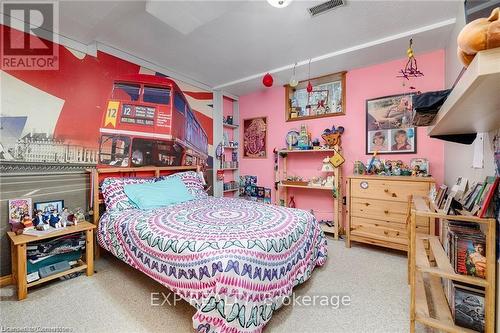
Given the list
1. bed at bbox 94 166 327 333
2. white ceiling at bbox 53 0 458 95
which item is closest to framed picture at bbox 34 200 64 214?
bed at bbox 94 166 327 333

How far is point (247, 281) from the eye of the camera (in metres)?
1.31

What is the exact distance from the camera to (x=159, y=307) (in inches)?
67.4

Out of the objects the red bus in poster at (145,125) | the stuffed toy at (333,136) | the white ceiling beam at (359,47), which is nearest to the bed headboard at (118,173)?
the red bus in poster at (145,125)

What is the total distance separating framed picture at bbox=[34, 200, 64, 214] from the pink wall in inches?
112

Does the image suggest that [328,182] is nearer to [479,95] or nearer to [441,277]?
[441,277]

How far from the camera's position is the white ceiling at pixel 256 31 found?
196 centimetres

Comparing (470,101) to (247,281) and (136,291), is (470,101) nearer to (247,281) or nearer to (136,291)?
(247,281)

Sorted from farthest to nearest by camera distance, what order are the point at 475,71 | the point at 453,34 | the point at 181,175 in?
the point at 181,175 → the point at 453,34 → the point at 475,71

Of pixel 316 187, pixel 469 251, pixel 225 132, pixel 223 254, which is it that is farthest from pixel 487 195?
pixel 225 132

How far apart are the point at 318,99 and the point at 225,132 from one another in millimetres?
1799

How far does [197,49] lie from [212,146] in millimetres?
1672

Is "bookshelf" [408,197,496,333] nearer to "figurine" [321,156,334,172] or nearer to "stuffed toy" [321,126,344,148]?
"figurine" [321,156,334,172]

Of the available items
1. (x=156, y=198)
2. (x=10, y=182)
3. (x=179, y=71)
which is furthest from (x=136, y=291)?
(x=179, y=71)

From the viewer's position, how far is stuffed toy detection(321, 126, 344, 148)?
3.29m
